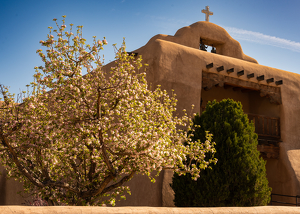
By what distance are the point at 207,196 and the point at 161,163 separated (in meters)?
2.88

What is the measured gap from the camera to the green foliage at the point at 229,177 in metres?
7.86

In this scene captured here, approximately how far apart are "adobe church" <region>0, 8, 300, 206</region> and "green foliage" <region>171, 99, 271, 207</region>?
104 cm

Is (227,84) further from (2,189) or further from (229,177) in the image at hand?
(2,189)

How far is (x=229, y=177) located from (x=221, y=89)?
6.95 meters

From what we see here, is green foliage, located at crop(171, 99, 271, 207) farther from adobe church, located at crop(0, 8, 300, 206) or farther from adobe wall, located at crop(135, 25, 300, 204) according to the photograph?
adobe wall, located at crop(135, 25, 300, 204)

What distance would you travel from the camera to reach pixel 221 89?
14.3 meters

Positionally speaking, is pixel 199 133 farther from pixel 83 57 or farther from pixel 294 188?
pixel 294 188

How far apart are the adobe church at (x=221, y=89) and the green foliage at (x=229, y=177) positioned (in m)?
1.04

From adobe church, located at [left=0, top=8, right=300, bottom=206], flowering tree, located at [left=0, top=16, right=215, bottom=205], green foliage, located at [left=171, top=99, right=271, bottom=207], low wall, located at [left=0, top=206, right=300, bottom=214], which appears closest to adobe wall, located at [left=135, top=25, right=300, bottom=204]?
adobe church, located at [left=0, top=8, right=300, bottom=206]

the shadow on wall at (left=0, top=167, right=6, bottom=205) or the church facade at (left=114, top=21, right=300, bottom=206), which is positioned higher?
the church facade at (left=114, top=21, right=300, bottom=206)

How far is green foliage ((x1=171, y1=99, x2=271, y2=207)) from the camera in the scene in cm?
786

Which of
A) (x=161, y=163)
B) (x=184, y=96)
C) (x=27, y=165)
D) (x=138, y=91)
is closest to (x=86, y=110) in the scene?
(x=138, y=91)

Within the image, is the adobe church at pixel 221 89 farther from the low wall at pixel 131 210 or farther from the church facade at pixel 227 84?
the low wall at pixel 131 210

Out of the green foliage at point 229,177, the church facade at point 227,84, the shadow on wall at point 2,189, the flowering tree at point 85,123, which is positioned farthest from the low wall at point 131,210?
the shadow on wall at point 2,189
